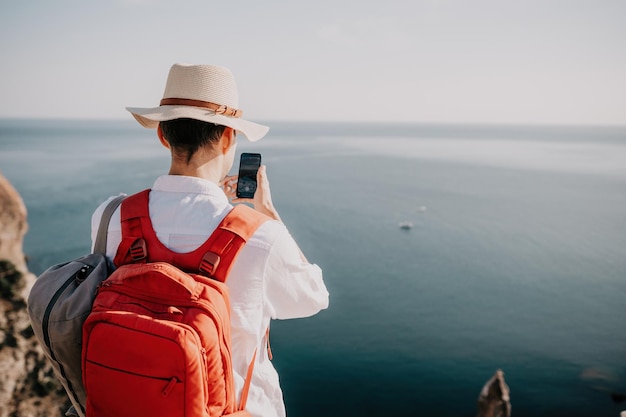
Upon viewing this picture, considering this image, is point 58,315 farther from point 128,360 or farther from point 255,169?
point 255,169

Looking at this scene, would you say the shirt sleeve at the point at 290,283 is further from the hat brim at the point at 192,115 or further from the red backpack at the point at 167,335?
the hat brim at the point at 192,115

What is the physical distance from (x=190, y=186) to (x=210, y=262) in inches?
15.9

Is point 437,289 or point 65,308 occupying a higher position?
point 65,308

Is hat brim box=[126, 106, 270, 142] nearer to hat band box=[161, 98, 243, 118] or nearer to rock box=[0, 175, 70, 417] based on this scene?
hat band box=[161, 98, 243, 118]

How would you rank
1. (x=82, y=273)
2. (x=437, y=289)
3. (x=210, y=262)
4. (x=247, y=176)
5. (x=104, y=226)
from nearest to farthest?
(x=210, y=262)
(x=82, y=273)
(x=104, y=226)
(x=247, y=176)
(x=437, y=289)

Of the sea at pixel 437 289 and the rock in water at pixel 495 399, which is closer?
the rock in water at pixel 495 399

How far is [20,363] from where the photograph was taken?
10.9 m

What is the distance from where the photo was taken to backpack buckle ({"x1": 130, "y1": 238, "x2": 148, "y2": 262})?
1.66m

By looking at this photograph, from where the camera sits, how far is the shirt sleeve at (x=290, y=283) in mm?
1673

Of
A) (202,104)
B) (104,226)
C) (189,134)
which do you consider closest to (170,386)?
(104,226)

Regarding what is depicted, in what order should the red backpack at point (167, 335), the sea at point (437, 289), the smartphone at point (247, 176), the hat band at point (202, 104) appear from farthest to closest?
the sea at point (437, 289) → the smartphone at point (247, 176) → the hat band at point (202, 104) → the red backpack at point (167, 335)

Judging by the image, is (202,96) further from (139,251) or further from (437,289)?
(437,289)

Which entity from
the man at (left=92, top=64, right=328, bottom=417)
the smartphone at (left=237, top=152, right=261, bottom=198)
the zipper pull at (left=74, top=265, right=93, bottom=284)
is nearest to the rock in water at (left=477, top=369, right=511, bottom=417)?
the man at (left=92, top=64, right=328, bottom=417)

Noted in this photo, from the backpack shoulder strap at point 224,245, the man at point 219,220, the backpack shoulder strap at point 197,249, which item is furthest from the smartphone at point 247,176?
the backpack shoulder strap at point 224,245
